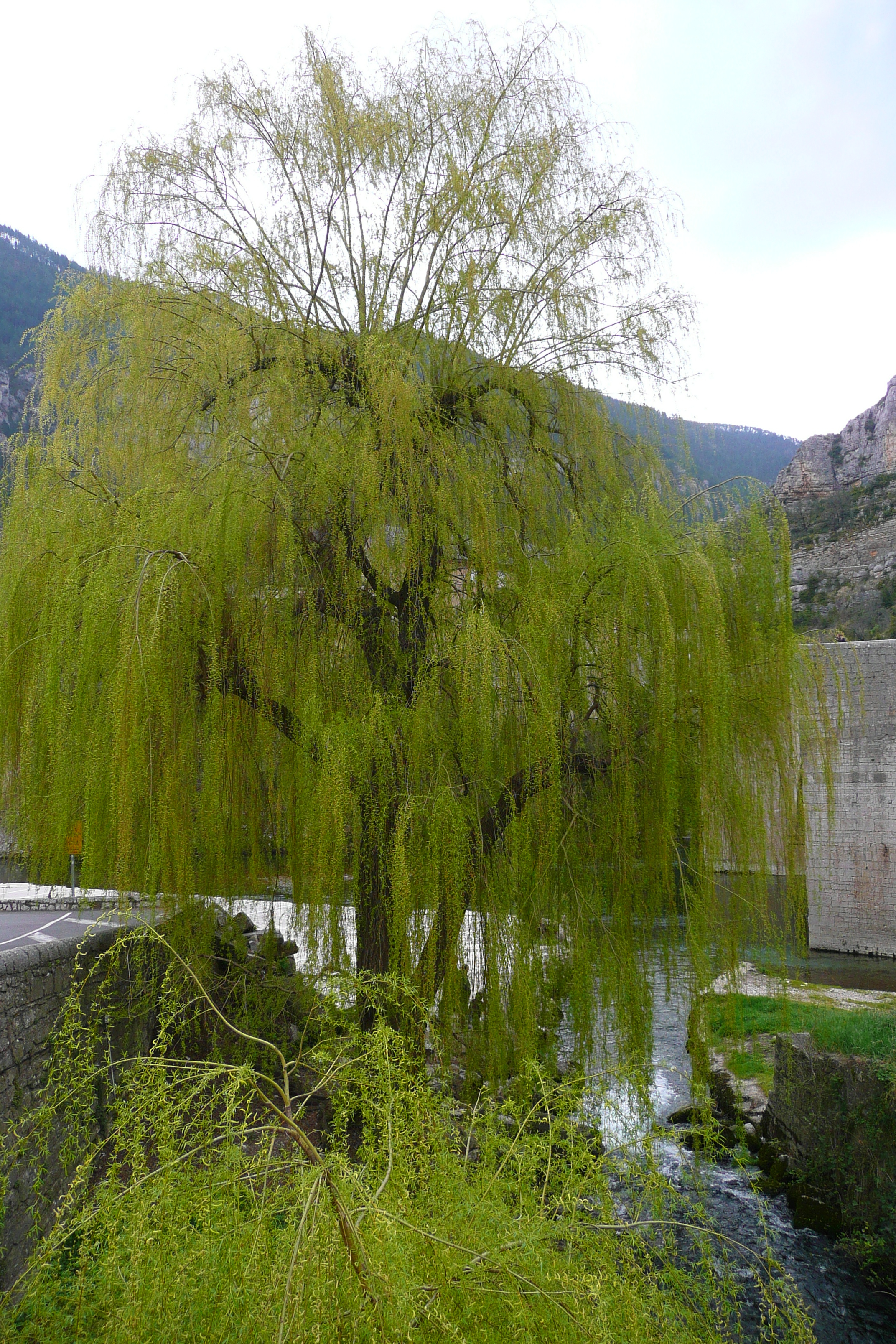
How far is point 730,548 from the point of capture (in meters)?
4.18

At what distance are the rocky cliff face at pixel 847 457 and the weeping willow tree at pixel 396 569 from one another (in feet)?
93.5

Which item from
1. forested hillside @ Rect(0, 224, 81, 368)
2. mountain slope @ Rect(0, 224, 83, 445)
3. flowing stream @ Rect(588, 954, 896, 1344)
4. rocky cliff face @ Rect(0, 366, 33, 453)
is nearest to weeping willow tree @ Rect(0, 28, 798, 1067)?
flowing stream @ Rect(588, 954, 896, 1344)

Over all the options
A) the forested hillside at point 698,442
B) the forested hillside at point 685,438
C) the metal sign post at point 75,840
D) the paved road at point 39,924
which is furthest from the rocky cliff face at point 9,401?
the metal sign post at point 75,840

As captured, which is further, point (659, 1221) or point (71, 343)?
point (71, 343)

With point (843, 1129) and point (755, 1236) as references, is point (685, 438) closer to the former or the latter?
point (843, 1129)

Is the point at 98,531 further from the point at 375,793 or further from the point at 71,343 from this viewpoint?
the point at 375,793

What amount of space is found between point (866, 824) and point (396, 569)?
34.7 ft

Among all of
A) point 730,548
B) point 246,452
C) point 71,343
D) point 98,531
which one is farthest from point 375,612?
point 71,343

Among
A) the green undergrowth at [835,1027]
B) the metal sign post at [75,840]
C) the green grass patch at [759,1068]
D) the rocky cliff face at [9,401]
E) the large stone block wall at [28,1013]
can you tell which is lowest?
the green grass patch at [759,1068]

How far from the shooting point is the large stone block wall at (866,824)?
12.4m

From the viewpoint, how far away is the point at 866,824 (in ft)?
41.4

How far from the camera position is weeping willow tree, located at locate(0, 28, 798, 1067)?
3758 mm

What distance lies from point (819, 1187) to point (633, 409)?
4.71 meters

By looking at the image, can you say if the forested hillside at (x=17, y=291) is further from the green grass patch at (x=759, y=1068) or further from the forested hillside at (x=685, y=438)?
the green grass patch at (x=759, y=1068)
